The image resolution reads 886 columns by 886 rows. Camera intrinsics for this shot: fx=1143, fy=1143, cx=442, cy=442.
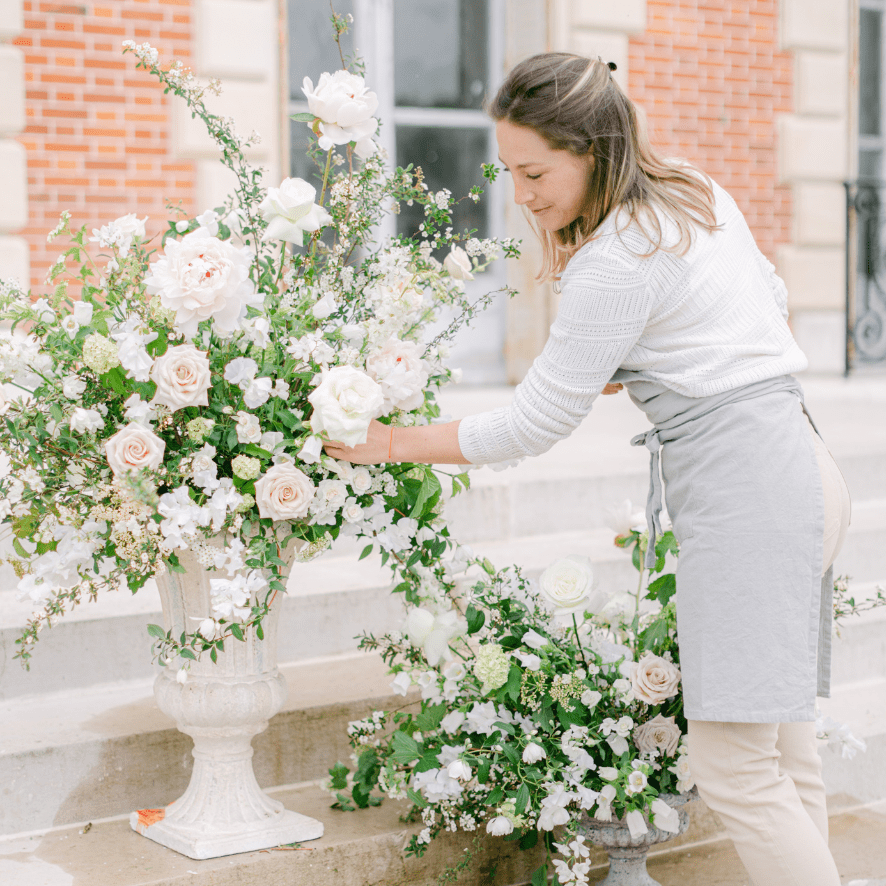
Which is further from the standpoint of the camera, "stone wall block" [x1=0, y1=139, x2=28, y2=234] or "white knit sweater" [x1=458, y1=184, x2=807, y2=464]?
"stone wall block" [x1=0, y1=139, x2=28, y2=234]

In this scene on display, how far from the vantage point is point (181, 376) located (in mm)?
1863

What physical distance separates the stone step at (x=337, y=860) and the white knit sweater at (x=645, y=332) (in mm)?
968

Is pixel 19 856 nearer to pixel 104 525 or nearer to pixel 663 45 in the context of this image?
pixel 104 525

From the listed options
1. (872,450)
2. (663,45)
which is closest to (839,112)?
(663,45)

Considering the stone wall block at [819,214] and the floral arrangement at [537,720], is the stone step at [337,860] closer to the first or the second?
the floral arrangement at [537,720]

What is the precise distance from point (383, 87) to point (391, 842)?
4.80 meters

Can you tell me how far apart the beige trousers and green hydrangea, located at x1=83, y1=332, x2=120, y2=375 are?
1.19 m

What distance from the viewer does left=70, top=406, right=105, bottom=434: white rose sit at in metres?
1.90

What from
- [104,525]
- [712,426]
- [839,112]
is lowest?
[104,525]

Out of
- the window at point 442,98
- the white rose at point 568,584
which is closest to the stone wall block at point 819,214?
the window at point 442,98

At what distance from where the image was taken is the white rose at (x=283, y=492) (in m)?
1.92

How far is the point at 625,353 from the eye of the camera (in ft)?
6.26

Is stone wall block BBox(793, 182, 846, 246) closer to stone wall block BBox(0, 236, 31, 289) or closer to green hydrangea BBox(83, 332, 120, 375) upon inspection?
stone wall block BBox(0, 236, 31, 289)

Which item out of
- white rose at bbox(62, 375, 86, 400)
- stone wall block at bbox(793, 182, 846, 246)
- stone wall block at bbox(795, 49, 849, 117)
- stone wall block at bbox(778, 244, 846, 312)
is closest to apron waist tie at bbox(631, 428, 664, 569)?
white rose at bbox(62, 375, 86, 400)
